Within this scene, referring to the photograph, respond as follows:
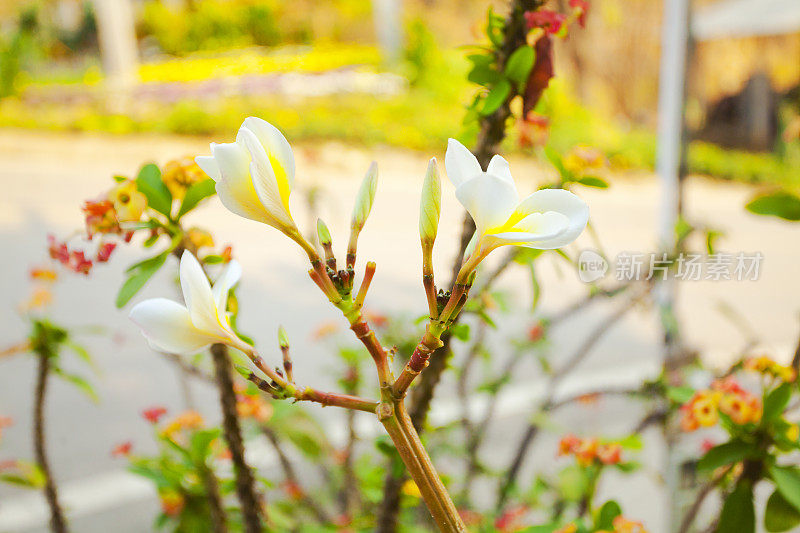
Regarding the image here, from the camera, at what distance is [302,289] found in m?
2.87

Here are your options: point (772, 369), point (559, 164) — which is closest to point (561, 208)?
point (559, 164)

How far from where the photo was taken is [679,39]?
3.08 feet

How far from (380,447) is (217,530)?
8.0 inches

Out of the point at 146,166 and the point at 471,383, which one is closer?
the point at 146,166

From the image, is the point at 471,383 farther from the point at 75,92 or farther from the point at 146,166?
the point at 75,92

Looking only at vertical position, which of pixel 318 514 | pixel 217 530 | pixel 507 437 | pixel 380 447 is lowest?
pixel 507 437

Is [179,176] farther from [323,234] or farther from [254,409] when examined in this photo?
[254,409]

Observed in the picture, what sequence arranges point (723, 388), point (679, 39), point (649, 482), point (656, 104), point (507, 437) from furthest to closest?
point (656, 104) → point (507, 437) → point (649, 482) → point (679, 39) → point (723, 388)

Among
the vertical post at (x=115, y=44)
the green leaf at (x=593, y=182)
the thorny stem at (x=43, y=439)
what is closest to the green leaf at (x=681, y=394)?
the green leaf at (x=593, y=182)

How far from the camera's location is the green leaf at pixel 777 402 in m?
0.54

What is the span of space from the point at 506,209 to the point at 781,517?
1.51ft

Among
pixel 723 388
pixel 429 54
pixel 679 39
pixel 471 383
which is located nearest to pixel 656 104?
pixel 429 54

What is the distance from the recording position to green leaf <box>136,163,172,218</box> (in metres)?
0.47

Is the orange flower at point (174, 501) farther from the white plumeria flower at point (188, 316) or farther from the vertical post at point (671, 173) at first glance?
the vertical post at point (671, 173)
